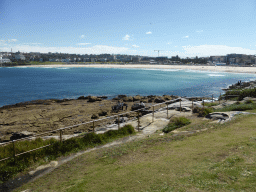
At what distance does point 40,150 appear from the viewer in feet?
26.1

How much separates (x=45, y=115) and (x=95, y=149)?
57.9ft

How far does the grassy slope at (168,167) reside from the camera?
15.2ft

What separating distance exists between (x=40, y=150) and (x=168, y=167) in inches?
203

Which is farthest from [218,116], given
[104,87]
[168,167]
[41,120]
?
[104,87]

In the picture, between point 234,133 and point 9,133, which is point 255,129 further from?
point 9,133

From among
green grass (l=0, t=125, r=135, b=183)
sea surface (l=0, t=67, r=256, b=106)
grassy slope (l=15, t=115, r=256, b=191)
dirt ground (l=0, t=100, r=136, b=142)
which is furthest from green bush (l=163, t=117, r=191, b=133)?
sea surface (l=0, t=67, r=256, b=106)

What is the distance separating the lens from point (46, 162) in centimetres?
743

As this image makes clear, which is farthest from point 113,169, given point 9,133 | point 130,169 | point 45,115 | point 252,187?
point 45,115

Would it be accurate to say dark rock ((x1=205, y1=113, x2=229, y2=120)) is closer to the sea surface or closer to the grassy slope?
the grassy slope

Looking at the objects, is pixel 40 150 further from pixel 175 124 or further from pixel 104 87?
pixel 104 87

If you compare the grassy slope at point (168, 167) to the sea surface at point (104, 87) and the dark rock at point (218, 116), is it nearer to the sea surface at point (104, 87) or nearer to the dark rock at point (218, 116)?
the dark rock at point (218, 116)

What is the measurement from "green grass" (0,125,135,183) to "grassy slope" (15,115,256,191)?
1100mm

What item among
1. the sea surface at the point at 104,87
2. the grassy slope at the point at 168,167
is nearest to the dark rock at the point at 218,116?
the grassy slope at the point at 168,167

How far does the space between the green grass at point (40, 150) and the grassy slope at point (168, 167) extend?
1.10 metres
